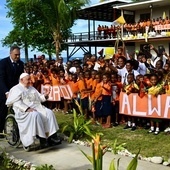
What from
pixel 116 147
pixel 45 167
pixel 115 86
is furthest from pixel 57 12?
pixel 45 167

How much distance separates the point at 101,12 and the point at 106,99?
21.8 metres

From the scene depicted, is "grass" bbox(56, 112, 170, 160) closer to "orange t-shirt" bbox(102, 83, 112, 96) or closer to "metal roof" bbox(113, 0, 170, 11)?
"orange t-shirt" bbox(102, 83, 112, 96)

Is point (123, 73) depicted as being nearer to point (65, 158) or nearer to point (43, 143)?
point (43, 143)

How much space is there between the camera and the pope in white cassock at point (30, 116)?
626 cm

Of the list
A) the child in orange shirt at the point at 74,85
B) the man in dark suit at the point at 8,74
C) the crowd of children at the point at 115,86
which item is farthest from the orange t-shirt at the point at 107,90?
the man in dark suit at the point at 8,74

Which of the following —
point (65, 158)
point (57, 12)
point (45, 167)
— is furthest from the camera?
point (57, 12)

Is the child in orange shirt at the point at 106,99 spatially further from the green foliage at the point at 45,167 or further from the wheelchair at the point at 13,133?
the green foliage at the point at 45,167

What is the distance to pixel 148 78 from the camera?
7.83 meters

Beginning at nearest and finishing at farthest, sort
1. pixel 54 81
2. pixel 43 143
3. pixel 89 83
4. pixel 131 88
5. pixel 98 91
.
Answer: pixel 43 143 → pixel 131 88 → pixel 98 91 → pixel 89 83 → pixel 54 81

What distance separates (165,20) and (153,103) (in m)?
14.0

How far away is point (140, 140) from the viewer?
7.02 meters

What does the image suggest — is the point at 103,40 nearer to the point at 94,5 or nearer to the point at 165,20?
the point at 94,5

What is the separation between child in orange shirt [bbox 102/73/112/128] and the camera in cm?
843

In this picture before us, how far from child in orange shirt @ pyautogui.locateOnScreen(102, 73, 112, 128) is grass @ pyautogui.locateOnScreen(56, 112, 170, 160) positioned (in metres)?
0.31
